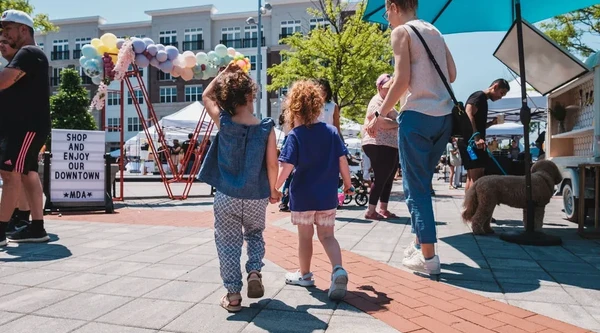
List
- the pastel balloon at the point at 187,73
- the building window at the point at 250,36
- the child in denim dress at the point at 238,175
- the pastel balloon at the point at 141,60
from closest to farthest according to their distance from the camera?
the child in denim dress at the point at 238,175, the pastel balloon at the point at 141,60, the pastel balloon at the point at 187,73, the building window at the point at 250,36

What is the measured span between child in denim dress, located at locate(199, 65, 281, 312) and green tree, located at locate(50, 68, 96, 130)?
42871 mm

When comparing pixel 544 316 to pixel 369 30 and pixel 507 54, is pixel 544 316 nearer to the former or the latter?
pixel 507 54

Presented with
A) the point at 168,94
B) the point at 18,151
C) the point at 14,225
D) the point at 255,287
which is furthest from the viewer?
the point at 168,94

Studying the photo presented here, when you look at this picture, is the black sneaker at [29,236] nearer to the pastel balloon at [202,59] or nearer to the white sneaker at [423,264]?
the white sneaker at [423,264]

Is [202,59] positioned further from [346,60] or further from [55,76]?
[55,76]

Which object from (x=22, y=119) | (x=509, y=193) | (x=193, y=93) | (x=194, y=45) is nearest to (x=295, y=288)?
(x=509, y=193)

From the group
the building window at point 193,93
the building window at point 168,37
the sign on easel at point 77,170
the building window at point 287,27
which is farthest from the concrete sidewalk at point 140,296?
the building window at point 168,37

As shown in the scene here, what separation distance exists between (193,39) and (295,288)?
50107 mm

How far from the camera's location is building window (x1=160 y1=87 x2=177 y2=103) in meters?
50.1

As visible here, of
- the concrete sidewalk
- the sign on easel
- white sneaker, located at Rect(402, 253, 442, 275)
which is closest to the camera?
the concrete sidewalk

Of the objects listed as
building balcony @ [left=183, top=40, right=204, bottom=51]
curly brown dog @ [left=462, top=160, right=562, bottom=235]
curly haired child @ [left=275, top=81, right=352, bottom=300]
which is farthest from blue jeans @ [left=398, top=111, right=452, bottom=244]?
building balcony @ [left=183, top=40, right=204, bottom=51]

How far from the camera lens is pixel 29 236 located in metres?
4.64

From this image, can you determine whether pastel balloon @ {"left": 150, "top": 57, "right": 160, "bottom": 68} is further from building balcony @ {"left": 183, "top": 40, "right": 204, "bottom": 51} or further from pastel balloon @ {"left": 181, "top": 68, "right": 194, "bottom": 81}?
building balcony @ {"left": 183, "top": 40, "right": 204, "bottom": 51}

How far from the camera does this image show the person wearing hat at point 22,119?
4.36 meters
